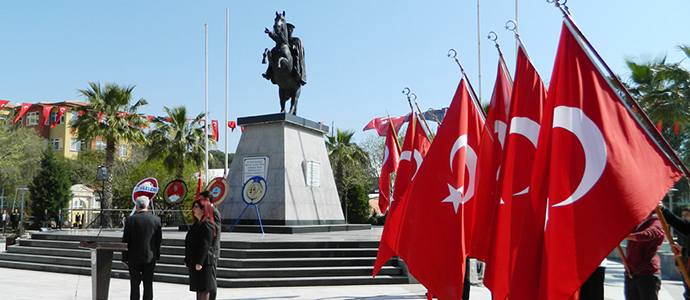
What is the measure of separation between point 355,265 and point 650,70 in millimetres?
12767

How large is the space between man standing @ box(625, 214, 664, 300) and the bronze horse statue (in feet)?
41.2

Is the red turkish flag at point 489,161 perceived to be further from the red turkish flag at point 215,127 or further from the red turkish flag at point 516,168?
the red turkish flag at point 215,127

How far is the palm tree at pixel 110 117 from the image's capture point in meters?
26.4

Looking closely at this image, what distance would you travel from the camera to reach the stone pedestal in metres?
15.2

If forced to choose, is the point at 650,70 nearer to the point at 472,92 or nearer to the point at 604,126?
the point at 472,92

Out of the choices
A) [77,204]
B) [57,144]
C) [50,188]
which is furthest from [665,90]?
[57,144]

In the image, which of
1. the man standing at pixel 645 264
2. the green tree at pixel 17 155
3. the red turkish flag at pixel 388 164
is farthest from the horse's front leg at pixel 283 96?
the green tree at pixel 17 155

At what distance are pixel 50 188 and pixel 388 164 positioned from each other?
30.4 meters

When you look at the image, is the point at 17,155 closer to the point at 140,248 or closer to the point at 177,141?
the point at 177,141

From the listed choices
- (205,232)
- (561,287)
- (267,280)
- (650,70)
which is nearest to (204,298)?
(205,232)

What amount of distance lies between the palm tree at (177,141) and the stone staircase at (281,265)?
1539cm

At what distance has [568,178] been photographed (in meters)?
3.94

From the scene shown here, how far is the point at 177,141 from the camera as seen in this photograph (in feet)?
91.5

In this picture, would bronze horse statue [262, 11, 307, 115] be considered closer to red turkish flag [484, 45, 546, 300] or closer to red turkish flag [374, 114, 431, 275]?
red turkish flag [374, 114, 431, 275]
